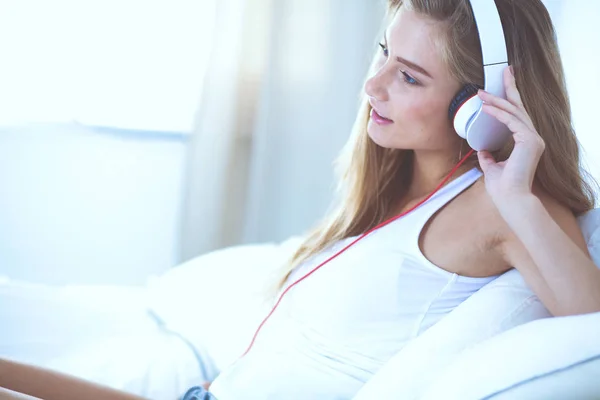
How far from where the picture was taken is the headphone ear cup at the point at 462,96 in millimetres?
1063

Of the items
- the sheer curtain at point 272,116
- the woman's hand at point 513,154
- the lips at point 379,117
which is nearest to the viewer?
→ the woman's hand at point 513,154

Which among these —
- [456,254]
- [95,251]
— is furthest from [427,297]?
[95,251]

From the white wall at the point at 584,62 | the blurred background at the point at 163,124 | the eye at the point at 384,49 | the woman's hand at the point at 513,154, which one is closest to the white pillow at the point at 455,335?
the woman's hand at the point at 513,154

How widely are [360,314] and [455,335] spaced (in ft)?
0.55

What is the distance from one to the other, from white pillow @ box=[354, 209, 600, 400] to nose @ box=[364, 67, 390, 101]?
35 cm

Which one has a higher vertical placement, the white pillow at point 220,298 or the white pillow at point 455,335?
the white pillow at point 455,335

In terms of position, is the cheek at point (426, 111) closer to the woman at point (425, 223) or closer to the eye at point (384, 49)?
the woman at point (425, 223)

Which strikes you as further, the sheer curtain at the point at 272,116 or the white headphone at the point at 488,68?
the sheer curtain at the point at 272,116

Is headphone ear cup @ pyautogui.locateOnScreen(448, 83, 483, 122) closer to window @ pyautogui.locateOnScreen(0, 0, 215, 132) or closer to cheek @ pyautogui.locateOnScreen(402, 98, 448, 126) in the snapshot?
cheek @ pyautogui.locateOnScreen(402, 98, 448, 126)

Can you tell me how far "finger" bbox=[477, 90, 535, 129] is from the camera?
98 cm

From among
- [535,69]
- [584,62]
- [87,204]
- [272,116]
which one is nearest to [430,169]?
[535,69]

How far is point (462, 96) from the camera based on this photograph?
1.07 meters

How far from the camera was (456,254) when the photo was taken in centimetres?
104

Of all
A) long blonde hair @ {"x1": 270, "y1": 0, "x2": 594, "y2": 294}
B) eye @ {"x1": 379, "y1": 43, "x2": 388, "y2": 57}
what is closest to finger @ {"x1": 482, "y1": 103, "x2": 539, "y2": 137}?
long blonde hair @ {"x1": 270, "y1": 0, "x2": 594, "y2": 294}
